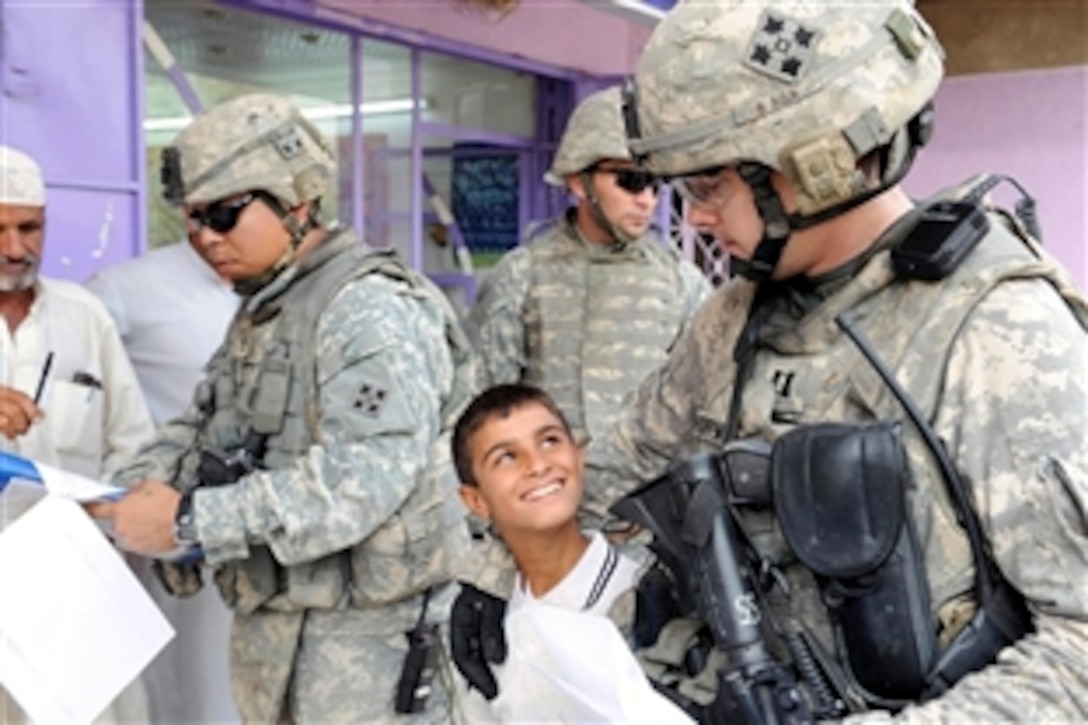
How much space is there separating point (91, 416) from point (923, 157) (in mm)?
6877

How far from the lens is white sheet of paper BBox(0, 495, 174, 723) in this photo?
5.85 ft

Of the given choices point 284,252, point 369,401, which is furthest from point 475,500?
point 284,252

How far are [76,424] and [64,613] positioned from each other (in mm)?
885

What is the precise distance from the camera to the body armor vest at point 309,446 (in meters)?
2.01

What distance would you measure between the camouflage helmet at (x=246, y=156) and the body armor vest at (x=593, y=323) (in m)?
1.35

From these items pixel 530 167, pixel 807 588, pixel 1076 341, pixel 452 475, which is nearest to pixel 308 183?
pixel 452 475

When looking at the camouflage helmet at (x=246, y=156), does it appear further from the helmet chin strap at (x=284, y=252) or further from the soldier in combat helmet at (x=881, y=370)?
the soldier in combat helmet at (x=881, y=370)

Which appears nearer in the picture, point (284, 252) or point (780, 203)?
point (780, 203)

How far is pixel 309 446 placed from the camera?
200 centimetres

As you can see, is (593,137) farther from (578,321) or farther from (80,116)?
(80,116)

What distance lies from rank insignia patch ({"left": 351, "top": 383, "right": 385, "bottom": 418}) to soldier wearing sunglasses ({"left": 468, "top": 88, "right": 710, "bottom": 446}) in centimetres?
142

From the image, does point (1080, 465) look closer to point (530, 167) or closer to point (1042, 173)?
point (530, 167)

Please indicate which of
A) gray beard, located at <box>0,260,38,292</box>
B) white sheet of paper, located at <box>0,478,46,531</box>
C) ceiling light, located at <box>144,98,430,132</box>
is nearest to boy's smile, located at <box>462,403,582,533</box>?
white sheet of paper, located at <box>0,478,46,531</box>

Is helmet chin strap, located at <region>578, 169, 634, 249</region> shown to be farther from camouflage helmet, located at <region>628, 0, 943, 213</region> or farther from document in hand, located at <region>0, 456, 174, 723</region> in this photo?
camouflage helmet, located at <region>628, 0, 943, 213</region>
